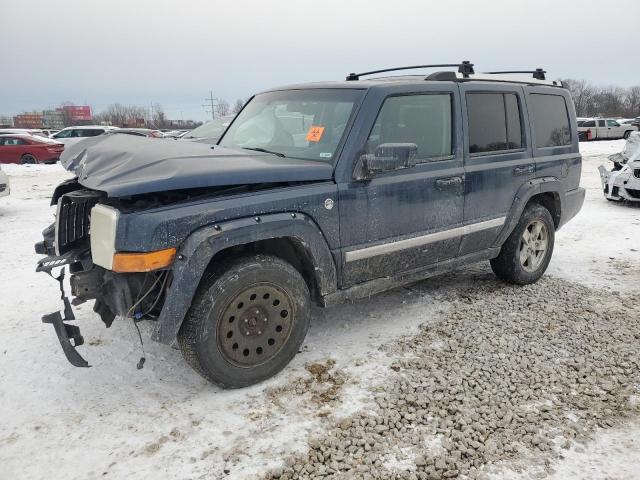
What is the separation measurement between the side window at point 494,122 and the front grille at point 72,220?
9.62 feet

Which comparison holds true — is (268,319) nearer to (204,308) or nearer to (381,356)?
(204,308)

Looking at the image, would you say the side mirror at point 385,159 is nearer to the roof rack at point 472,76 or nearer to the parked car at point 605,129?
the roof rack at point 472,76

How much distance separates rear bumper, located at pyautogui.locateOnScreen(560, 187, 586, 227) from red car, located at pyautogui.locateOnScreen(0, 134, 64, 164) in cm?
1906

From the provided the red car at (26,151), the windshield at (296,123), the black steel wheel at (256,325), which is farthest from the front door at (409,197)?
the red car at (26,151)

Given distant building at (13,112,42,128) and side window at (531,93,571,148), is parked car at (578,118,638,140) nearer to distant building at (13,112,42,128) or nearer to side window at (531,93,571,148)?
side window at (531,93,571,148)

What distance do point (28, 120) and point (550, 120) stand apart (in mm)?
107943

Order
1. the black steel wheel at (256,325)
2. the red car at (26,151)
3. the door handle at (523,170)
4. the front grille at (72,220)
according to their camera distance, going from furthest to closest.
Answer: the red car at (26,151)
the door handle at (523,170)
the front grille at (72,220)
the black steel wheel at (256,325)

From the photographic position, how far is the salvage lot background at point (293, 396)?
2.53m

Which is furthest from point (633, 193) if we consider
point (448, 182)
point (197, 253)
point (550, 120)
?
point (197, 253)

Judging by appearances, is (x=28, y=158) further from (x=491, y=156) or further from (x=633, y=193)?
(x=633, y=193)

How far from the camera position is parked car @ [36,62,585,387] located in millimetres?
2832

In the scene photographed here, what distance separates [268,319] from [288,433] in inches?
28.7

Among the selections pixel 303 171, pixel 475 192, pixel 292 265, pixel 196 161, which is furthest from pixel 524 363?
pixel 196 161

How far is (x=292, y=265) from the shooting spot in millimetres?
3371
